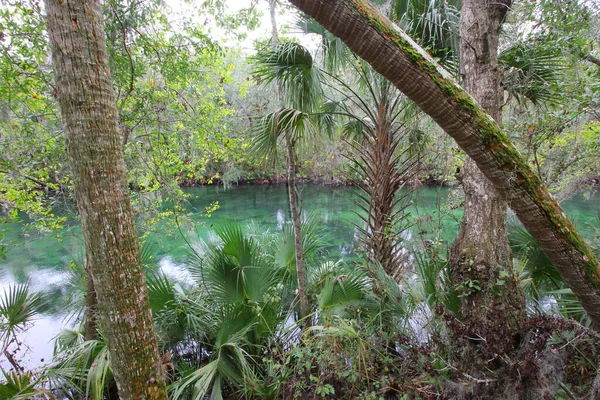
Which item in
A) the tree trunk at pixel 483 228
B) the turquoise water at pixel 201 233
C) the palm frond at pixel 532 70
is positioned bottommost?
the turquoise water at pixel 201 233

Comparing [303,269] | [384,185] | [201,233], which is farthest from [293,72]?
[201,233]

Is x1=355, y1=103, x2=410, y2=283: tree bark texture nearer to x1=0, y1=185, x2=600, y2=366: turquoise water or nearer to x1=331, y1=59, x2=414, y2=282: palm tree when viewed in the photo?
x1=331, y1=59, x2=414, y2=282: palm tree

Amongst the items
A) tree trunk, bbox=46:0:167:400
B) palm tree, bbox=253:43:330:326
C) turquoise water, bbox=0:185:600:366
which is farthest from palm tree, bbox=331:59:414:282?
tree trunk, bbox=46:0:167:400

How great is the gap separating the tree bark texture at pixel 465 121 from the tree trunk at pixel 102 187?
1007 mm

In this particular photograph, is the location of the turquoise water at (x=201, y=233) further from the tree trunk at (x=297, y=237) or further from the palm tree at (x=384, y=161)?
the tree trunk at (x=297, y=237)

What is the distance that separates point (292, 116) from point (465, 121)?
1792mm

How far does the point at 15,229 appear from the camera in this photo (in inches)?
429

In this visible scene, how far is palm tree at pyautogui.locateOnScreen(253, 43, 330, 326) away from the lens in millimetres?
3049

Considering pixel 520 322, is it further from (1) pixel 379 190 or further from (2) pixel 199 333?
(2) pixel 199 333

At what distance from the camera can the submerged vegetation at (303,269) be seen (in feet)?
6.03

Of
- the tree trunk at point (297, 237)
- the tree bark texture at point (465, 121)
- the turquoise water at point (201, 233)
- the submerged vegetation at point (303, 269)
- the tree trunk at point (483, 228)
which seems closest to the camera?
the tree bark texture at point (465, 121)

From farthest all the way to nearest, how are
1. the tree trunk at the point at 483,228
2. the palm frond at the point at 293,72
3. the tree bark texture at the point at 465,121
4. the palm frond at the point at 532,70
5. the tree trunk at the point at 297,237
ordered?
the palm frond at the point at 293,72, the tree trunk at the point at 297,237, the palm frond at the point at 532,70, the tree trunk at the point at 483,228, the tree bark texture at the point at 465,121

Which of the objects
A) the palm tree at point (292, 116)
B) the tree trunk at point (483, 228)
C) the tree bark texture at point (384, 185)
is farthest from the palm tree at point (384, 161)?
the tree trunk at point (483, 228)

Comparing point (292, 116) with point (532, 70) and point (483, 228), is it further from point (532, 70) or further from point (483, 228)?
point (532, 70)
